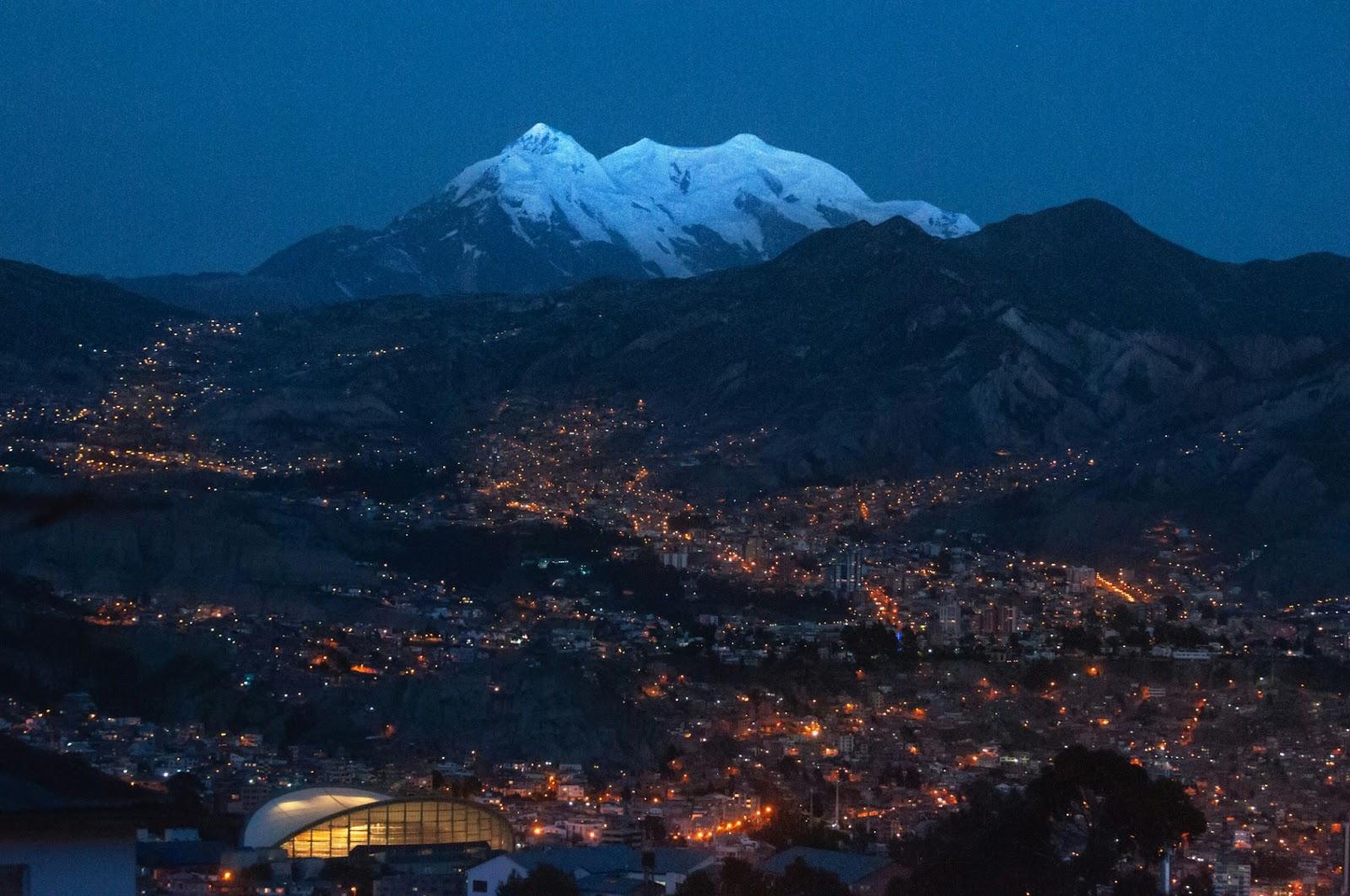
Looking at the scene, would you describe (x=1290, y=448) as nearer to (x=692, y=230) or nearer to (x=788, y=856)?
(x=788, y=856)

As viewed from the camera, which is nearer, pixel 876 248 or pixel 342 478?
pixel 342 478

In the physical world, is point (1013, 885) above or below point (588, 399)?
below

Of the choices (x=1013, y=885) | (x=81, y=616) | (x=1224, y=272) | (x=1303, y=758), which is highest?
(x=1224, y=272)

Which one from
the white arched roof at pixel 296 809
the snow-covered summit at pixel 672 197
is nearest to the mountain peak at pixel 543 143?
the snow-covered summit at pixel 672 197

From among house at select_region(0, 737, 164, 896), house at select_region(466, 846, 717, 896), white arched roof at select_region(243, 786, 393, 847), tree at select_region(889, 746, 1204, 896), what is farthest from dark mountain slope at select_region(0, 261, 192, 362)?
house at select_region(0, 737, 164, 896)

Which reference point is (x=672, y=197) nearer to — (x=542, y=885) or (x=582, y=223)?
(x=582, y=223)

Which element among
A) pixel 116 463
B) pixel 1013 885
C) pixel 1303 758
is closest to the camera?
pixel 1013 885

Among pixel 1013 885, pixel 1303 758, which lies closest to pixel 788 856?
pixel 1013 885
